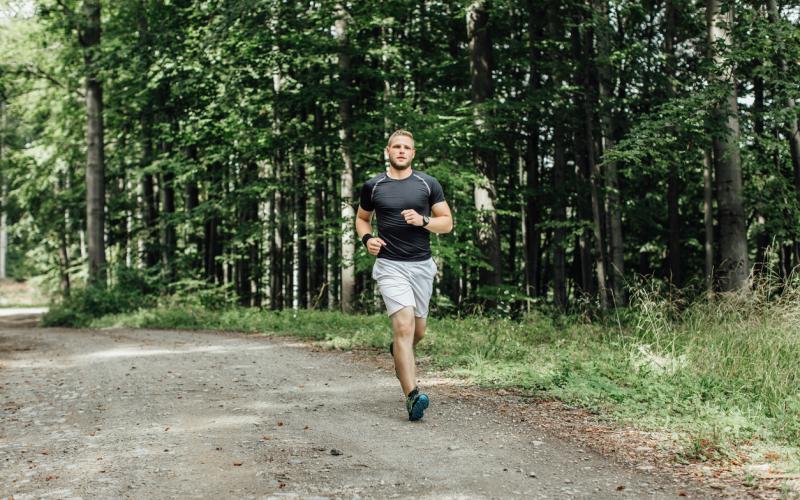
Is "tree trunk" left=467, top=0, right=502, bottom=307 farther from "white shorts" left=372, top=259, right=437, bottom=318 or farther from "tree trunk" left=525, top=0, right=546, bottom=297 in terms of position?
"white shorts" left=372, top=259, right=437, bottom=318

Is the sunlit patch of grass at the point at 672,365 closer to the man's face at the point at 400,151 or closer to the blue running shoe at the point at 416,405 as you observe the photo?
the blue running shoe at the point at 416,405

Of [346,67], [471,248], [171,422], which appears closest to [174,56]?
[346,67]

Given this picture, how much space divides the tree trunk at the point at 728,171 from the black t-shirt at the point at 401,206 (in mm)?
6867

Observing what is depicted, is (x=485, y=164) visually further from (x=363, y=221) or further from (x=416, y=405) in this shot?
(x=416, y=405)

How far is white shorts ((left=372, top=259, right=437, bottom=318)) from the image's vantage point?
566 centimetres

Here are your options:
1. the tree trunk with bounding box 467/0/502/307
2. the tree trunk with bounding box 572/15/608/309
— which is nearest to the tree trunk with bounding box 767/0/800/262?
the tree trunk with bounding box 572/15/608/309

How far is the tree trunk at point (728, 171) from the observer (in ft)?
35.0

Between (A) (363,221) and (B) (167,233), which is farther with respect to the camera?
(B) (167,233)

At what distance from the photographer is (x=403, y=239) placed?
18.7 feet

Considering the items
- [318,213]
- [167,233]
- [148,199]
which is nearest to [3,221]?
[148,199]

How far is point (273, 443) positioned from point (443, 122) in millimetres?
10711

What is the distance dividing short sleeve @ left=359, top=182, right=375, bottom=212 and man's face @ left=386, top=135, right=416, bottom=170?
29cm

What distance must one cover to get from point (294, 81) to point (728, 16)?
11.0m

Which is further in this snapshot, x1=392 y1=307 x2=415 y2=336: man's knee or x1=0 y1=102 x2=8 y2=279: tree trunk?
x1=0 y1=102 x2=8 y2=279: tree trunk
